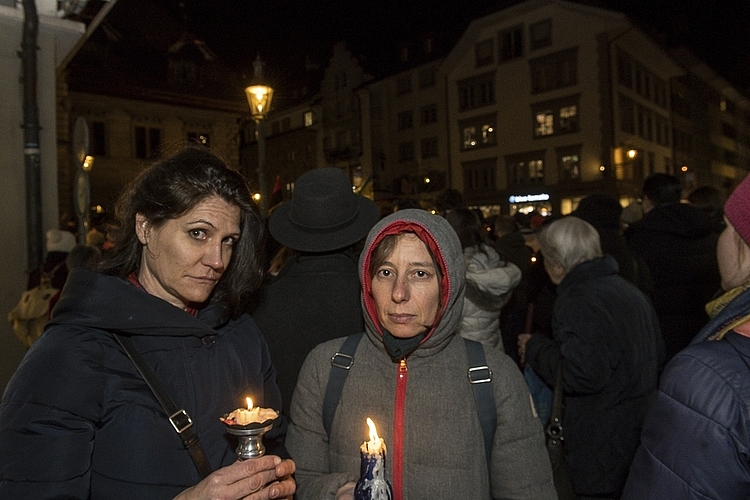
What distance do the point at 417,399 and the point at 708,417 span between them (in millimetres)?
1181

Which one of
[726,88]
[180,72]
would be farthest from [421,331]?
[726,88]

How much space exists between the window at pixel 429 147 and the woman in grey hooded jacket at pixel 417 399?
42.6 meters

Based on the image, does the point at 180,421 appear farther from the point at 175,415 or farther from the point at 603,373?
the point at 603,373

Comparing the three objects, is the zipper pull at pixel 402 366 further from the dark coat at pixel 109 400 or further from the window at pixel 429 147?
the window at pixel 429 147

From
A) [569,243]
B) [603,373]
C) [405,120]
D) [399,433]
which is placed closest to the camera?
[399,433]

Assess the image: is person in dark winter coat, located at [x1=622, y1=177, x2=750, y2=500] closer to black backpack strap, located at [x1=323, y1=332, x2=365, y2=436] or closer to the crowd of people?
the crowd of people

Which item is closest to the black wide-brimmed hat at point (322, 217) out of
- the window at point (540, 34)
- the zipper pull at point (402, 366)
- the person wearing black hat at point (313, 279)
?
the person wearing black hat at point (313, 279)

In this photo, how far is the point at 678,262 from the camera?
5160 millimetres

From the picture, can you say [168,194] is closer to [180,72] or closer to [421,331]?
[421,331]

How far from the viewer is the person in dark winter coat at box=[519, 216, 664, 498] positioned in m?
3.56

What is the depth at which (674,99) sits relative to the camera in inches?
1731

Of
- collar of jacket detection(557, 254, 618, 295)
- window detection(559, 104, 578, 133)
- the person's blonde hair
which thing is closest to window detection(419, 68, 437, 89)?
window detection(559, 104, 578, 133)

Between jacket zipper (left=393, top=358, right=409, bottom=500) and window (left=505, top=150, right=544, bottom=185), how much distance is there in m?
36.8

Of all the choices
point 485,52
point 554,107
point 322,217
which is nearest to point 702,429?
point 322,217
